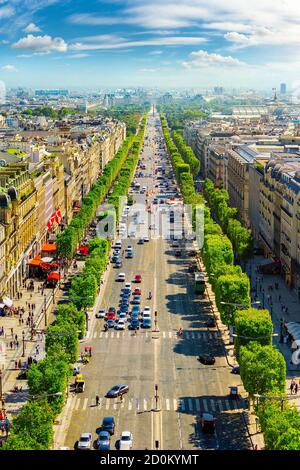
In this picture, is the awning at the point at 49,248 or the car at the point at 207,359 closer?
the car at the point at 207,359

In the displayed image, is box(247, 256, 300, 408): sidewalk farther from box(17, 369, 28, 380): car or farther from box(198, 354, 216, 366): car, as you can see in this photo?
box(17, 369, 28, 380): car

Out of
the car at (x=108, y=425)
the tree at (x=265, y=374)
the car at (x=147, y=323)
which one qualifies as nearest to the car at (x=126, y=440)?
the car at (x=108, y=425)

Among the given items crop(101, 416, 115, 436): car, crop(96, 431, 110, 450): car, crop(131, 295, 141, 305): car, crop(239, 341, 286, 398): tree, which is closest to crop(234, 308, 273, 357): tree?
crop(239, 341, 286, 398): tree

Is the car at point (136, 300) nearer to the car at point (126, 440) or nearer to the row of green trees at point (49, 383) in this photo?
the row of green trees at point (49, 383)

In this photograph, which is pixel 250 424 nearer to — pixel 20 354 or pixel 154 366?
pixel 154 366

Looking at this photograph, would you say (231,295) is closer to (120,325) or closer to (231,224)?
(120,325)
